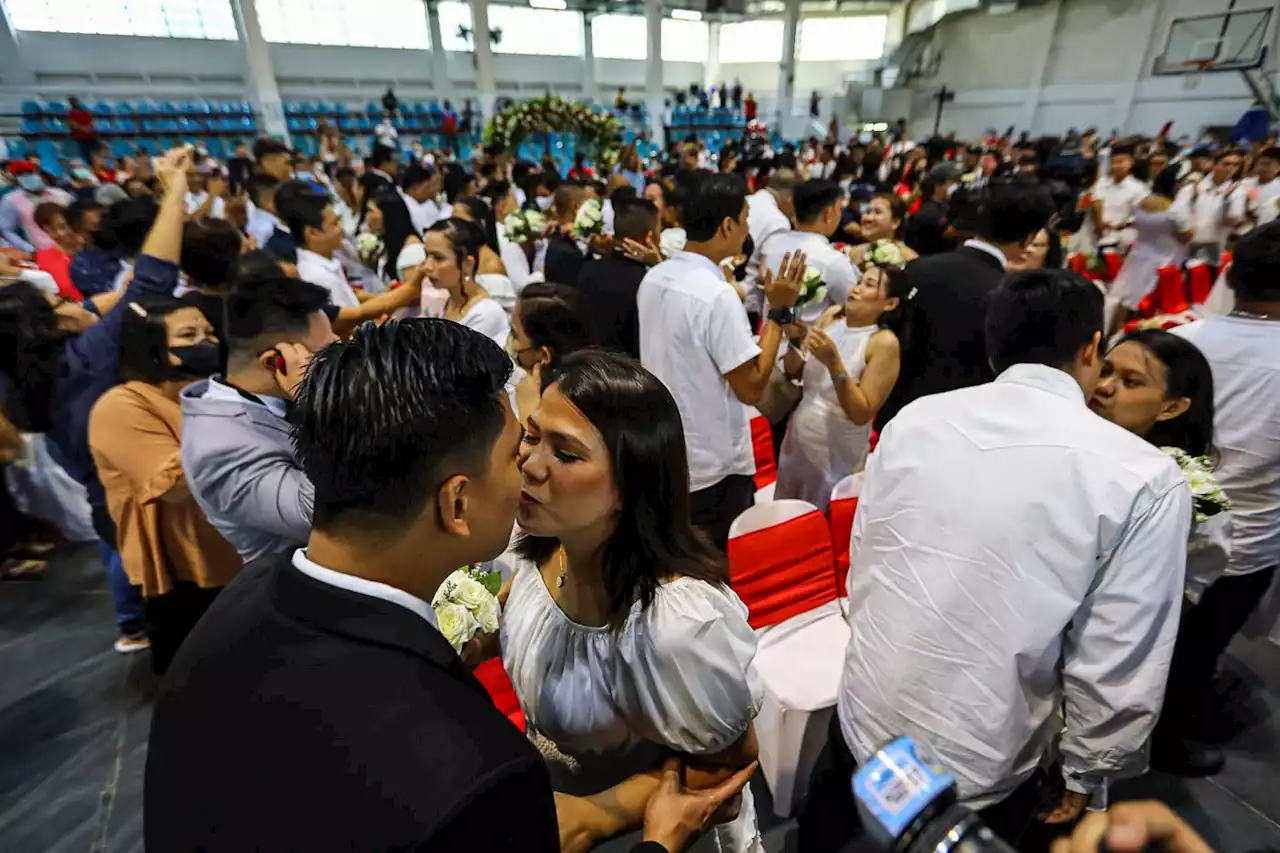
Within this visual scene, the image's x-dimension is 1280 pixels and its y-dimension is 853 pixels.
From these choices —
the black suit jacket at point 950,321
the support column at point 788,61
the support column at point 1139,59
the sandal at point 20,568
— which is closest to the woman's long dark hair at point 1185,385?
the black suit jacket at point 950,321

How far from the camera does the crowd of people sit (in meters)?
0.74

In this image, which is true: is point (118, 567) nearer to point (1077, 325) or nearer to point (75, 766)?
point (75, 766)

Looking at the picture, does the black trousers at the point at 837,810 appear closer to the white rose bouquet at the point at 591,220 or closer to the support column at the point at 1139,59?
the white rose bouquet at the point at 591,220

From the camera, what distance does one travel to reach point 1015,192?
2969mm

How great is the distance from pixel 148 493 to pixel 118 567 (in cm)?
123

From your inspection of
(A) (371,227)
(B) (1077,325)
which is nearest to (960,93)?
(A) (371,227)

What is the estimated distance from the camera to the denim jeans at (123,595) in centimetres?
289

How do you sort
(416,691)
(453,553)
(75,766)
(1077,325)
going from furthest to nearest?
(75,766)
(1077,325)
(453,553)
(416,691)

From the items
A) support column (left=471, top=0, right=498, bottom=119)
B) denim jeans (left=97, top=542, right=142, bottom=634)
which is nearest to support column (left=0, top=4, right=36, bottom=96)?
support column (left=471, top=0, right=498, bottom=119)

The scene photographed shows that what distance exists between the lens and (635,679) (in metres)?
1.25

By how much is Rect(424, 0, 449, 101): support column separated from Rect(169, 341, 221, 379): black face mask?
21374mm

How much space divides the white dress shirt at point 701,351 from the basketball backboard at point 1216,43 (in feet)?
70.5

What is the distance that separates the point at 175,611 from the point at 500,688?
1.49 metres

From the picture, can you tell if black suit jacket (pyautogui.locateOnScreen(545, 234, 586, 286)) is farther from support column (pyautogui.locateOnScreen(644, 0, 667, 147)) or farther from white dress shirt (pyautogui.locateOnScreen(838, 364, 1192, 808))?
support column (pyautogui.locateOnScreen(644, 0, 667, 147))
